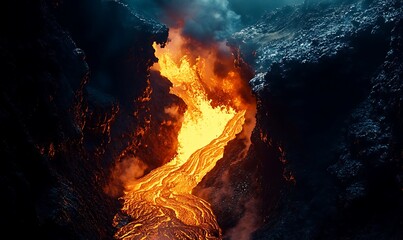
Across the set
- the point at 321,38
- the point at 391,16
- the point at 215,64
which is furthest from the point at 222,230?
the point at 215,64

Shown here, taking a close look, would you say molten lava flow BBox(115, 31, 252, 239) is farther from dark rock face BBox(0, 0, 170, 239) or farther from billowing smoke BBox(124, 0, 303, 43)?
billowing smoke BBox(124, 0, 303, 43)

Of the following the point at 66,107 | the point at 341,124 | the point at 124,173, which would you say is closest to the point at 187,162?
the point at 124,173

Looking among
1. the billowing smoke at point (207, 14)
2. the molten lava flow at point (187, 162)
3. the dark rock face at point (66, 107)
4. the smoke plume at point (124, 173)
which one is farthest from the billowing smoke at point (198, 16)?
the smoke plume at point (124, 173)

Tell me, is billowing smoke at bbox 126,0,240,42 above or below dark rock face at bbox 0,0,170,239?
above

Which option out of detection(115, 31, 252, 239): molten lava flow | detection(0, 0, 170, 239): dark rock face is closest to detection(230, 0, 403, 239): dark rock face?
detection(115, 31, 252, 239): molten lava flow

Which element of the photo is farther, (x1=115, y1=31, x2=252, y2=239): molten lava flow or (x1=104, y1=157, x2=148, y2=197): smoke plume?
(x1=104, y1=157, x2=148, y2=197): smoke plume

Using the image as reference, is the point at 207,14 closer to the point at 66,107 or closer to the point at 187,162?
the point at 187,162

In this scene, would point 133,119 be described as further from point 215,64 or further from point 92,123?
point 215,64
